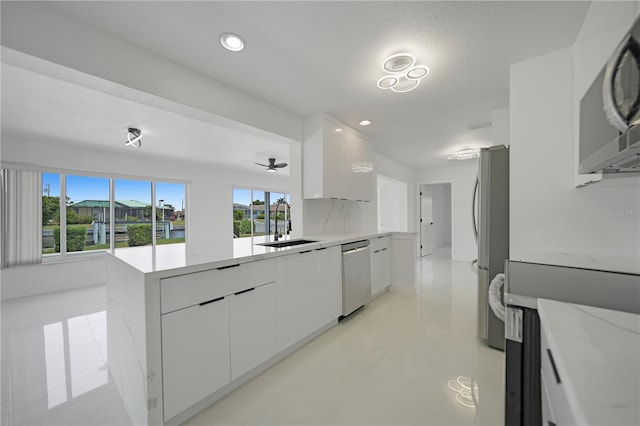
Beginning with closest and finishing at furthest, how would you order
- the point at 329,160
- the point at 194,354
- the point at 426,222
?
1. the point at 194,354
2. the point at 329,160
3. the point at 426,222

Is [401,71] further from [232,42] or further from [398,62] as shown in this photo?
[232,42]

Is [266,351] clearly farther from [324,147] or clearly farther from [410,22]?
[410,22]

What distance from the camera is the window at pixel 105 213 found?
4406 millimetres

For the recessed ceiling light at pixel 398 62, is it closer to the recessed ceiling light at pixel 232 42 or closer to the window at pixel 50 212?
the recessed ceiling light at pixel 232 42

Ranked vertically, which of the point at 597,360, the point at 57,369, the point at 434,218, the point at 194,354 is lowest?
the point at 57,369

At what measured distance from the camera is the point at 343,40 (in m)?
1.74

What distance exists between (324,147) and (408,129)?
148 cm

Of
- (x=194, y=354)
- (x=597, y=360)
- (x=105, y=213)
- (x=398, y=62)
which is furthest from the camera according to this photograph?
(x=105, y=213)

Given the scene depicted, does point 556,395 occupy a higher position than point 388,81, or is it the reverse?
point 388,81

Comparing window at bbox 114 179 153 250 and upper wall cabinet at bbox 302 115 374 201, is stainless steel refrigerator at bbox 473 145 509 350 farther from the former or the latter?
window at bbox 114 179 153 250

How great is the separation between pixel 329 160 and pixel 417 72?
1.37 metres

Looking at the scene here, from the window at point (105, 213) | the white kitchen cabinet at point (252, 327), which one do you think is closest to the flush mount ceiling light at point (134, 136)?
the window at point (105, 213)

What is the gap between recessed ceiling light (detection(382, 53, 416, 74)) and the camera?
1868mm

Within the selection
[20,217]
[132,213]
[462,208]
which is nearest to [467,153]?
[462,208]
